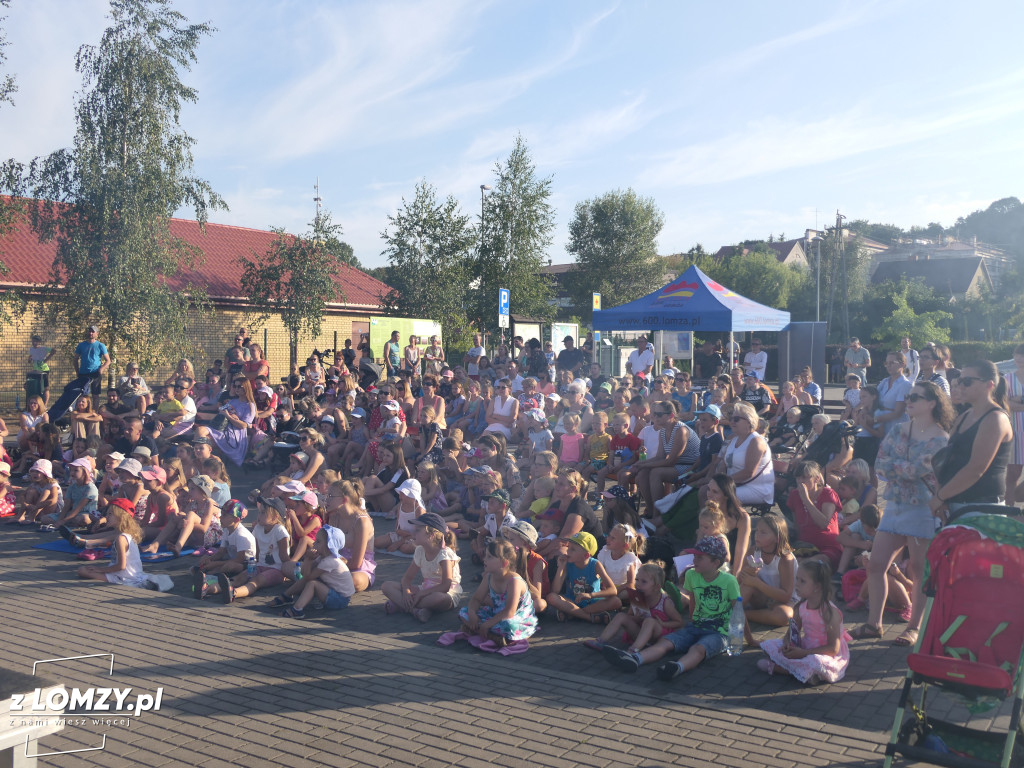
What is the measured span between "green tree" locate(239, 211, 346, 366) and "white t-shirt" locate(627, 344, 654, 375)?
1247 cm

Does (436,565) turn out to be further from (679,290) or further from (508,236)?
(508,236)

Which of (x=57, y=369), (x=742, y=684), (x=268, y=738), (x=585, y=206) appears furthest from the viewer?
(x=585, y=206)

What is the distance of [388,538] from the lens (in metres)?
8.94

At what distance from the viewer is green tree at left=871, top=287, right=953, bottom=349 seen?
37.8 meters

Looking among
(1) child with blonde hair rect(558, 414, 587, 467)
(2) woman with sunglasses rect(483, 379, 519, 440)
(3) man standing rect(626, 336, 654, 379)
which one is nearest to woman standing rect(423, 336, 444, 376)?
(3) man standing rect(626, 336, 654, 379)

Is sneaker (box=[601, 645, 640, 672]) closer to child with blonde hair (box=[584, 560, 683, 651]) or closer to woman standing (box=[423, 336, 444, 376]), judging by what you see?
child with blonde hair (box=[584, 560, 683, 651])

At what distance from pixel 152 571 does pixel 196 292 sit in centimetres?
1471

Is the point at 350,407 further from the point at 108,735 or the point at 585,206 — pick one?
the point at 585,206

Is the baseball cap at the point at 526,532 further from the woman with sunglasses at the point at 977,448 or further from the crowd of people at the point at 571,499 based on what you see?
the woman with sunglasses at the point at 977,448

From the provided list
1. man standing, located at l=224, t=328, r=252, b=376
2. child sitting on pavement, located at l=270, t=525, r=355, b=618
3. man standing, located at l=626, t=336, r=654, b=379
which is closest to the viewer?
child sitting on pavement, located at l=270, t=525, r=355, b=618

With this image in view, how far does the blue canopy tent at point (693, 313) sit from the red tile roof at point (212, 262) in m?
12.7

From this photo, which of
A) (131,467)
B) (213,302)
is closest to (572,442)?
(131,467)

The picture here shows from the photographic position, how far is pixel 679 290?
17.0 metres

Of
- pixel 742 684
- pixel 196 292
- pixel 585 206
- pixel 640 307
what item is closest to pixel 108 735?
pixel 742 684
